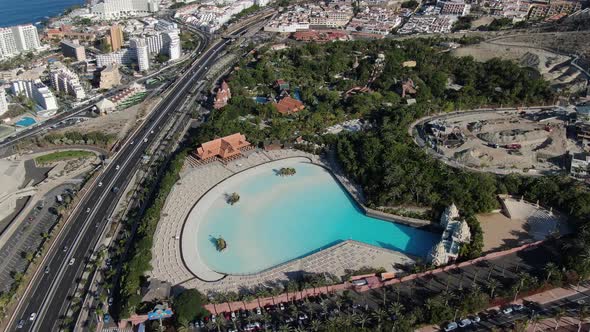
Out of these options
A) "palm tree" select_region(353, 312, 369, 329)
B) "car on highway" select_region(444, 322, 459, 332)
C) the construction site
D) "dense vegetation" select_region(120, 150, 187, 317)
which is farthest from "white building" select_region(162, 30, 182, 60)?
"car on highway" select_region(444, 322, 459, 332)

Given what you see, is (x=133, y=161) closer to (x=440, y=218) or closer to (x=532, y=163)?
(x=440, y=218)

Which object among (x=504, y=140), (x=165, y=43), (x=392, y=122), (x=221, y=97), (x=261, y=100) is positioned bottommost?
(x=261, y=100)

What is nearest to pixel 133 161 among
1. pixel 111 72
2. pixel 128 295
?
pixel 128 295

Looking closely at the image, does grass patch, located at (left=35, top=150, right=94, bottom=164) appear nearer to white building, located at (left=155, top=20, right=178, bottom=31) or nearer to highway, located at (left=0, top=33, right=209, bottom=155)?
highway, located at (left=0, top=33, right=209, bottom=155)

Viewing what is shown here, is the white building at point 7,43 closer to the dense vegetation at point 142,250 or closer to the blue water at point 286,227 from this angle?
the dense vegetation at point 142,250

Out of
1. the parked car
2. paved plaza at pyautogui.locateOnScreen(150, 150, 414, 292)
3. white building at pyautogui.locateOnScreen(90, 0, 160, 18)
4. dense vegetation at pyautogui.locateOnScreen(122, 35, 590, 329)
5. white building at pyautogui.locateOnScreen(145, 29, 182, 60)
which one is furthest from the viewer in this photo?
white building at pyautogui.locateOnScreen(90, 0, 160, 18)

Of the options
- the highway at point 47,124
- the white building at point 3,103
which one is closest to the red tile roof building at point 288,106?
the highway at point 47,124

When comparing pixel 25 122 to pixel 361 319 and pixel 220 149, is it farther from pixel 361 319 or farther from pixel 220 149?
pixel 361 319

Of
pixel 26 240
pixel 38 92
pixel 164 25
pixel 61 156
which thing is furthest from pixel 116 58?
pixel 26 240
